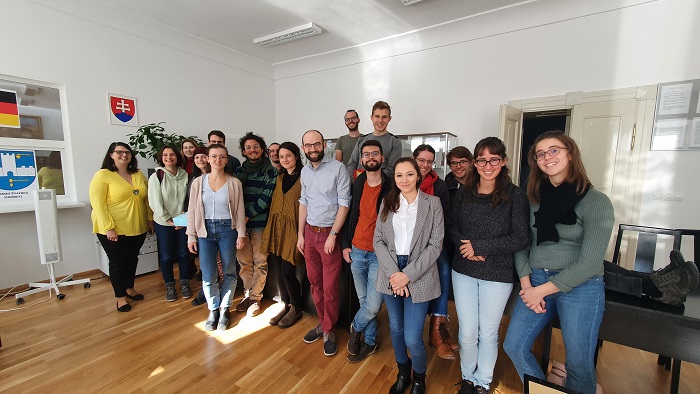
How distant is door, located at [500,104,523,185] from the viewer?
3719 mm

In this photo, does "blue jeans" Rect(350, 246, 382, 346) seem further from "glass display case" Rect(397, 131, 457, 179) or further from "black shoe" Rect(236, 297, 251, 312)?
"glass display case" Rect(397, 131, 457, 179)

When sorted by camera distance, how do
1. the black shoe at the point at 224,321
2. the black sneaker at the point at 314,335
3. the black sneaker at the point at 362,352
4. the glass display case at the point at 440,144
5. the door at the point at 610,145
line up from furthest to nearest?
the glass display case at the point at 440,144 < the door at the point at 610,145 < the black shoe at the point at 224,321 < the black sneaker at the point at 314,335 < the black sneaker at the point at 362,352

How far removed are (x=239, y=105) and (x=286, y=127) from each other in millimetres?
1043

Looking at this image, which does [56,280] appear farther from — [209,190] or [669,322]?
[669,322]

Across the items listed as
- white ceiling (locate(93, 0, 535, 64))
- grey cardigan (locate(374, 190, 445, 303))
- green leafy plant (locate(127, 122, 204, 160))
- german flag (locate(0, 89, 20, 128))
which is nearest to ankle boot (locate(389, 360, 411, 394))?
grey cardigan (locate(374, 190, 445, 303))

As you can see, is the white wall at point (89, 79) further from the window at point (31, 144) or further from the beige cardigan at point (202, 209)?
the beige cardigan at point (202, 209)

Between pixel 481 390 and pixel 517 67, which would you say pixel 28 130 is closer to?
pixel 481 390

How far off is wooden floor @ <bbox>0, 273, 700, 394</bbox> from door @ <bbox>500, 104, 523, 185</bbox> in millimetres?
2311

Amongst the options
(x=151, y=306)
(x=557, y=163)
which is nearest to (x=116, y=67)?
(x=151, y=306)

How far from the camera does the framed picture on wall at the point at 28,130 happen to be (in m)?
3.30

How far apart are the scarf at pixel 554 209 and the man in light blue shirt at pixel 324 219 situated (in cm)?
119

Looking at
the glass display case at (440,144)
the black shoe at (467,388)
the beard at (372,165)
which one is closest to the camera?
the black shoe at (467,388)

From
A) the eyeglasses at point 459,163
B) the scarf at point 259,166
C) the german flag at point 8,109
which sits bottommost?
the scarf at point 259,166

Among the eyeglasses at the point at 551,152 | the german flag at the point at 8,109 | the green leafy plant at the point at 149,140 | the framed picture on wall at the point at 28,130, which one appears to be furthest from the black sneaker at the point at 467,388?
the german flag at the point at 8,109
